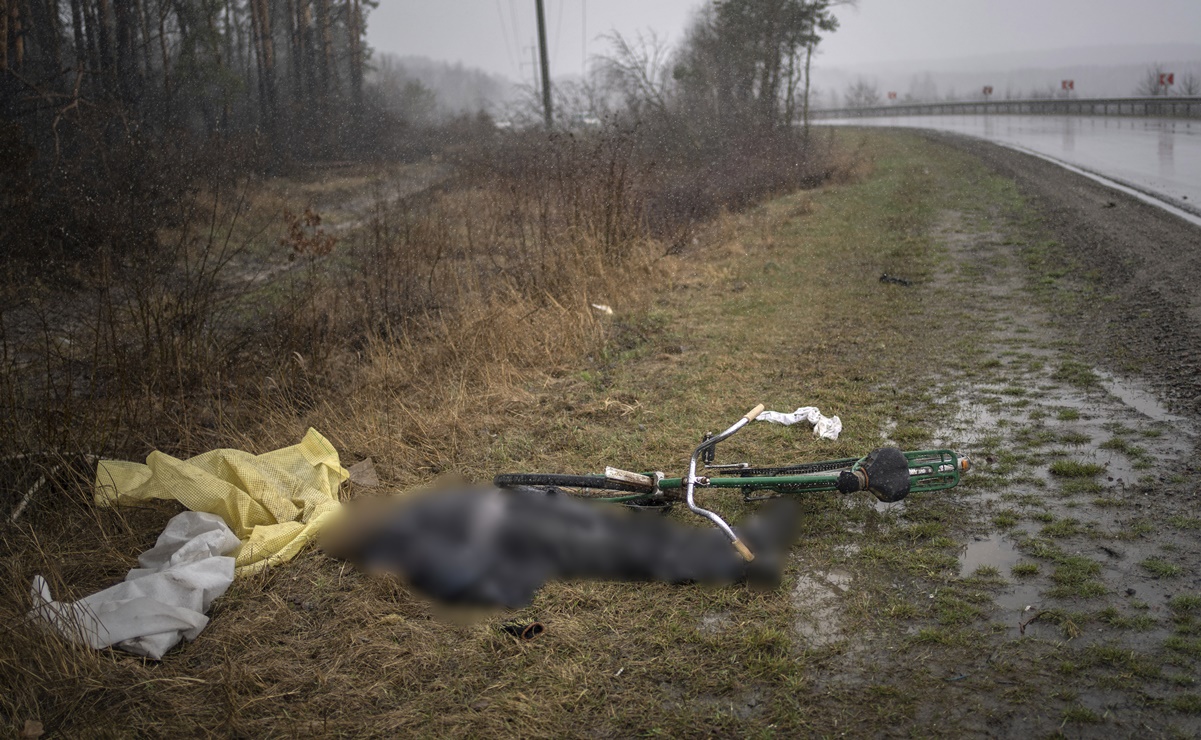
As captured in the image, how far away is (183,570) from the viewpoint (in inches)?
145

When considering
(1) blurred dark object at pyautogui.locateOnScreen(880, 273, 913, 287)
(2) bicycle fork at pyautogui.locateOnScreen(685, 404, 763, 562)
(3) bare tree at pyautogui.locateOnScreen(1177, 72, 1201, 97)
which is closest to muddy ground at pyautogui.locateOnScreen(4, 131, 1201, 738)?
(2) bicycle fork at pyautogui.locateOnScreen(685, 404, 763, 562)

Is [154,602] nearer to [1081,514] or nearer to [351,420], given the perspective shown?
[351,420]

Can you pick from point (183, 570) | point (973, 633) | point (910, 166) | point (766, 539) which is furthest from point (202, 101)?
point (910, 166)

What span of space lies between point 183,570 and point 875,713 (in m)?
3.00

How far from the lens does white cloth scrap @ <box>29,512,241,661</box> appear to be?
337 cm

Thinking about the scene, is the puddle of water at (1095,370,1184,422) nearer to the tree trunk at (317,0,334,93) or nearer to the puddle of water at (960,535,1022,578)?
the puddle of water at (960,535,1022,578)

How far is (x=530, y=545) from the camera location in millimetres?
4012

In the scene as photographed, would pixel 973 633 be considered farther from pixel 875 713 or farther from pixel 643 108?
pixel 643 108

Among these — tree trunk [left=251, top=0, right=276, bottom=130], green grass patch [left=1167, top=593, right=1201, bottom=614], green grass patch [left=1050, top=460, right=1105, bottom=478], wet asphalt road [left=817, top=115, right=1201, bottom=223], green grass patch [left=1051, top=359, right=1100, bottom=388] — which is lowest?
green grass patch [left=1167, top=593, right=1201, bottom=614]

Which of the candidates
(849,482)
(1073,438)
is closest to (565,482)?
(849,482)

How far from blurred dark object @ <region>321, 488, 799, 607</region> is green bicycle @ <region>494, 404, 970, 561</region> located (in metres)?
0.10

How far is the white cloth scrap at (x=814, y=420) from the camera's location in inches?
207

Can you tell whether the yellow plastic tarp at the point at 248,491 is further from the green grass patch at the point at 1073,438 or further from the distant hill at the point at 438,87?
the distant hill at the point at 438,87

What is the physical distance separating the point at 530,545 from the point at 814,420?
230 centimetres
